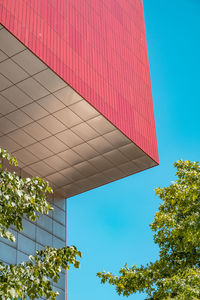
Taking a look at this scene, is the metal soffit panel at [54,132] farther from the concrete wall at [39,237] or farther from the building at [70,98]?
the concrete wall at [39,237]

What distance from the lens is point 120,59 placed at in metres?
25.4

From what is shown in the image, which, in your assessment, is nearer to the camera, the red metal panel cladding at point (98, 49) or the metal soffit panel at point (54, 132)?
the red metal panel cladding at point (98, 49)

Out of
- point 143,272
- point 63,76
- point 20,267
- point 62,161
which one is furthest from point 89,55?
point 20,267

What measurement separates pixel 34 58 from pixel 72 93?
262cm

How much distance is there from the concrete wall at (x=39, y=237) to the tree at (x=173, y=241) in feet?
15.7

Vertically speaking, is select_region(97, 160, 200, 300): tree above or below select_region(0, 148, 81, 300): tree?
above

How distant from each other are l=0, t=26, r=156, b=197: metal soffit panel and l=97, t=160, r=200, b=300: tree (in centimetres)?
416

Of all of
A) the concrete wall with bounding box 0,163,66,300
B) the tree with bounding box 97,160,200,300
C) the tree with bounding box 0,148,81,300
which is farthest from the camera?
the concrete wall with bounding box 0,163,66,300

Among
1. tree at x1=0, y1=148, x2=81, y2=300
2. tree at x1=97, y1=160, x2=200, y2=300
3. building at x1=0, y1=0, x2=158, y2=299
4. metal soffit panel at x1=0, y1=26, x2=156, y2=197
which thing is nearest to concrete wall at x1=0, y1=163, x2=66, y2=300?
building at x1=0, y1=0, x2=158, y2=299

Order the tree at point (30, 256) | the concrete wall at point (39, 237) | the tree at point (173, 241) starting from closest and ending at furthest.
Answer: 1. the tree at point (30, 256)
2. the tree at point (173, 241)
3. the concrete wall at point (39, 237)

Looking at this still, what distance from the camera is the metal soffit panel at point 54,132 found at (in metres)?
19.1

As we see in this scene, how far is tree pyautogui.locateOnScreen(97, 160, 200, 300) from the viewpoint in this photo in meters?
18.1

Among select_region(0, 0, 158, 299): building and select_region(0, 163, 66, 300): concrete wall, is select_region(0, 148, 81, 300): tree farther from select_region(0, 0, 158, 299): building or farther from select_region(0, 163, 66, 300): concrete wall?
select_region(0, 163, 66, 300): concrete wall

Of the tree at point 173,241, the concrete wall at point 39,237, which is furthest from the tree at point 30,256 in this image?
the concrete wall at point 39,237
